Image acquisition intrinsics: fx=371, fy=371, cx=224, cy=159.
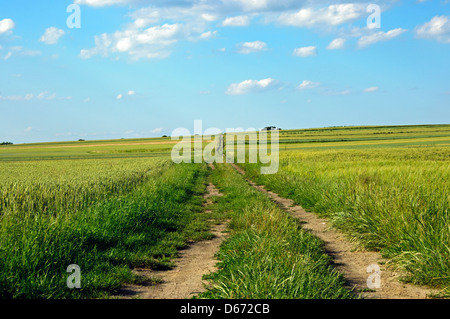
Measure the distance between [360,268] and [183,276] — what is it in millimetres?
2934

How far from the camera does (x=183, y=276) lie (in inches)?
231

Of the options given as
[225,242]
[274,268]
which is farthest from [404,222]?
[225,242]

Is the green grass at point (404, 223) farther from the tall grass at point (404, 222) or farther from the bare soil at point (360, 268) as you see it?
the bare soil at point (360, 268)

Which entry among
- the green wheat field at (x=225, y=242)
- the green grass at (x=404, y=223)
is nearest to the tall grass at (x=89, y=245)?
the green wheat field at (x=225, y=242)

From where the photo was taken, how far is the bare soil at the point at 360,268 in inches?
197

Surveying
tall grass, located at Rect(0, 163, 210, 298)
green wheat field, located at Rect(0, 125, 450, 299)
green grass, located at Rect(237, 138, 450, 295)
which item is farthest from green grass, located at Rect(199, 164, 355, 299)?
tall grass, located at Rect(0, 163, 210, 298)

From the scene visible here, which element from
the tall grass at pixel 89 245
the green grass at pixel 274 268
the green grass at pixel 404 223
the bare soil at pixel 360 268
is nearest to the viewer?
the green grass at pixel 274 268

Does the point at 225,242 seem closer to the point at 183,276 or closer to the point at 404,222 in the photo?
the point at 183,276

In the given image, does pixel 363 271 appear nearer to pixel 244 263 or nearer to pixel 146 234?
pixel 244 263

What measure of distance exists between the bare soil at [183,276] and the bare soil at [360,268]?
2169mm

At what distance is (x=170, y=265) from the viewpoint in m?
6.45

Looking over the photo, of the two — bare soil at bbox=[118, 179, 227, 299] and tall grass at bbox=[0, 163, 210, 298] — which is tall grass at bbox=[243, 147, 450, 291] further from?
tall grass at bbox=[0, 163, 210, 298]
